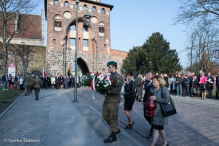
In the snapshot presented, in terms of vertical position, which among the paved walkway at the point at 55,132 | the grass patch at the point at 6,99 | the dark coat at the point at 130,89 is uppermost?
the dark coat at the point at 130,89

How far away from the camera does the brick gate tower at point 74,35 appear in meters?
28.5

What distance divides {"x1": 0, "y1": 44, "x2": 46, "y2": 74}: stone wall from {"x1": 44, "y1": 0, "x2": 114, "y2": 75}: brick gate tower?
1.70 meters

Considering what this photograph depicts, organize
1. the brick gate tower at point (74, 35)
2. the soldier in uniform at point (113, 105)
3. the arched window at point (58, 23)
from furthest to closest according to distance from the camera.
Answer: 1. the arched window at point (58, 23)
2. the brick gate tower at point (74, 35)
3. the soldier in uniform at point (113, 105)

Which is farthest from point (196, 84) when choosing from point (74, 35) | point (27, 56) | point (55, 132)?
point (27, 56)

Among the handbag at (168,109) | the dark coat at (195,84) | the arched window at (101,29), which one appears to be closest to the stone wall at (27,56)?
the arched window at (101,29)

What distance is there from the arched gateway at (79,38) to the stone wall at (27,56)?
165 cm

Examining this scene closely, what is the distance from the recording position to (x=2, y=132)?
4.59m

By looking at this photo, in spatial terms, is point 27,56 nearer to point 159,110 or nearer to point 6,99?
point 6,99

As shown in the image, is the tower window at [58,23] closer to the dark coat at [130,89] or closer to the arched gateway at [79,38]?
the arched gateway at [79,38]

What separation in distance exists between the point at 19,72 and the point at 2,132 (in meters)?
25.8

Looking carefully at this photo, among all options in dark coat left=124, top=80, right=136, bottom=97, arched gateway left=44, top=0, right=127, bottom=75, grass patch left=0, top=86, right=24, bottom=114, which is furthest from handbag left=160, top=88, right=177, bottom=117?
arched gateway left=44, top=0, right=127, bottom=75

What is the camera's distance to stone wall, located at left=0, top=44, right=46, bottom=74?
27219 millimetres

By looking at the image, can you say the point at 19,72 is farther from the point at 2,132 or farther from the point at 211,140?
the point at 211,140

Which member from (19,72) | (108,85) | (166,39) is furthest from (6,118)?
(166,39)
